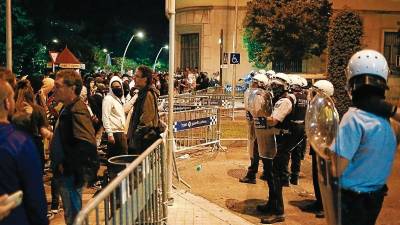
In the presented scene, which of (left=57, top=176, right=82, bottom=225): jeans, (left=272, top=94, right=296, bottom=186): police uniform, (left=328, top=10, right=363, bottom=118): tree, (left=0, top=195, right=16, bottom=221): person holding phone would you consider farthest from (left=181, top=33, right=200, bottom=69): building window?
(left=0, top=195, right=16, bottom=221): person holding phone

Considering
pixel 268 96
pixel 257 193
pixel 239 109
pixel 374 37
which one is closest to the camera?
pixel 268 96

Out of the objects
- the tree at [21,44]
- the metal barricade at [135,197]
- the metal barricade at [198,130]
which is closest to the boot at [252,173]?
the metal barricade at [198,130]

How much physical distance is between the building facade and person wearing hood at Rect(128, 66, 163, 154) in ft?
103

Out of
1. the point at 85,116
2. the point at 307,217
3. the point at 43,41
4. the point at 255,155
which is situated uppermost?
the point at 43,41

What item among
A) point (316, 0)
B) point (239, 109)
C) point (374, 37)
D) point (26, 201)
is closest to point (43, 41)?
point (239, 109)

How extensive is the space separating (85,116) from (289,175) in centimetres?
516

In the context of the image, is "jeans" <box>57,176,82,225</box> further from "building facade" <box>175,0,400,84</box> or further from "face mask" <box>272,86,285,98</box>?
"building facade" <box>175,0,400,84</box>

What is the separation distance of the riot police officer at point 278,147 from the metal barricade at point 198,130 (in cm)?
432

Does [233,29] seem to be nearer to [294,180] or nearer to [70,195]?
[294,180]

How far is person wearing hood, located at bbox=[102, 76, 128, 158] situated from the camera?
27.8ft

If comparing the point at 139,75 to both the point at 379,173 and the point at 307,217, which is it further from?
the point at 379,173

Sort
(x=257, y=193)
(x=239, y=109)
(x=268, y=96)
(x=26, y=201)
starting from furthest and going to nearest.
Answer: (x=239, y=109) → (x=257, y=193) → (x=268, y=96) → (x=26, y=201)

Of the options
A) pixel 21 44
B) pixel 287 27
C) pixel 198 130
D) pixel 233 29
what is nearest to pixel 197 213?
pixel 198 130

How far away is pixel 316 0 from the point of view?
3531 centimetres
